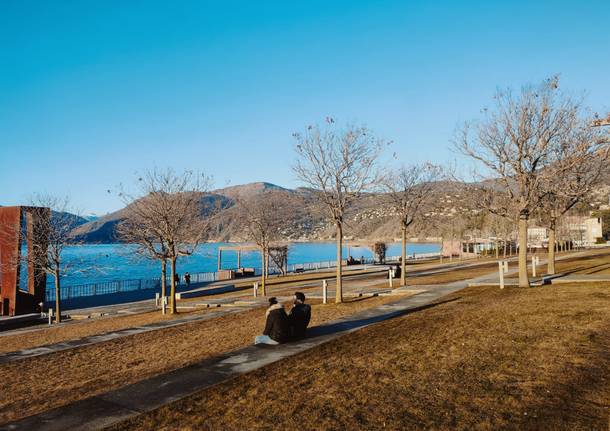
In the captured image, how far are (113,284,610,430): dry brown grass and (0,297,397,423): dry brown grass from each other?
3069mm

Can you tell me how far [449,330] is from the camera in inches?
440

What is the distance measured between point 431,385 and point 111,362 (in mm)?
8529

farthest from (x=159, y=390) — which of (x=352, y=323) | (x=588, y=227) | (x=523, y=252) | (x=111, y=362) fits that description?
(x=588, y=227)

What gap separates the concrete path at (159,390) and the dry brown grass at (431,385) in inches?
14.7

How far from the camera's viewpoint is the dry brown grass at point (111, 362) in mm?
8688

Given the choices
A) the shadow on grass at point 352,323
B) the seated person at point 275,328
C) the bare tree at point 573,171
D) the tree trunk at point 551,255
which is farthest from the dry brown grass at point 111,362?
the tree trunk at point 551,255

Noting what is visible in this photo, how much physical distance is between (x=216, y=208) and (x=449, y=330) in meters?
26.9

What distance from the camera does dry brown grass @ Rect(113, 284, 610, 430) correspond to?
5.93 m

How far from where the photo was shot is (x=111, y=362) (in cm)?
1173

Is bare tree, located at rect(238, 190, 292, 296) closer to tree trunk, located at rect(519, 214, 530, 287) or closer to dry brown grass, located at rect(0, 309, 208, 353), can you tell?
dry brown grass, located at rect(0, 309, 208, 353)

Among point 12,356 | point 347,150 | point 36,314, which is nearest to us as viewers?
point 12,356

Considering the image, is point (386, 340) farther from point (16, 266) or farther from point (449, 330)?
point (16, 266)

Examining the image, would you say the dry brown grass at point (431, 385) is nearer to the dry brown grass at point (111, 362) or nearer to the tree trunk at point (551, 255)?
the dry brown grass at point (111, 362)

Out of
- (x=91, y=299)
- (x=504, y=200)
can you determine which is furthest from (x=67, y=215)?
(x=504, y=200)
